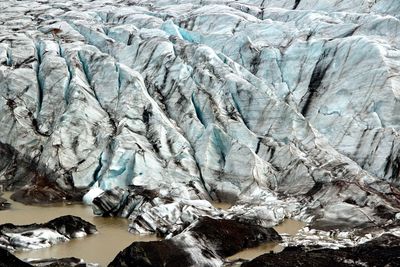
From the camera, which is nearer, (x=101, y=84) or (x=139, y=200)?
(x=139, y=200)

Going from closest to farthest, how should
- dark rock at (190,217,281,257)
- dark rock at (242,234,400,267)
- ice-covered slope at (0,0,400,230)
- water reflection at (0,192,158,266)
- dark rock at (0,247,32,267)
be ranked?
dark rock at (0,247,32,267)
dark rock at (242,234,400,267)
water reflection at (0,192,158,266)
dark rock at (190,217,281,257)
ice-covered slope at (0,0,400,230)

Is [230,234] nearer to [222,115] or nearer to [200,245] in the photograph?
[200,245]

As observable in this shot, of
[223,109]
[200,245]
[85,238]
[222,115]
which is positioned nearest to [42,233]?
[85,238]

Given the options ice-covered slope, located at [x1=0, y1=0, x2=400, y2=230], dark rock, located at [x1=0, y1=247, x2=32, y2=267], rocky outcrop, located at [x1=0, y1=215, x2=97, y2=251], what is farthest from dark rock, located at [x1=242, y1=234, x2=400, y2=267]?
rocky outcrop, located at [x1=0, y1=215, x2=97, y2=251]

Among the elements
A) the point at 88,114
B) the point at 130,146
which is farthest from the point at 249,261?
the point at 88,114

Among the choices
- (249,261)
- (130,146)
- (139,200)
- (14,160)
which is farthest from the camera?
(14,160)

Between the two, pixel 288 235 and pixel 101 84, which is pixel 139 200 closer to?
pixel 288 235

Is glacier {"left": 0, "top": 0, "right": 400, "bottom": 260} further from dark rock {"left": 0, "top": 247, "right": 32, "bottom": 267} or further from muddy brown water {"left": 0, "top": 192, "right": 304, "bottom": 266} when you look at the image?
dark rock {"left": 0, "top": 247, "right": 32, "bottom": 267}
